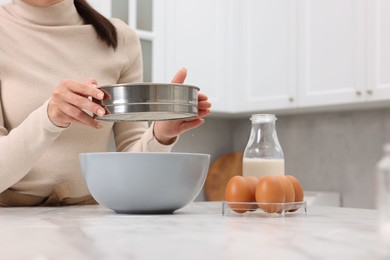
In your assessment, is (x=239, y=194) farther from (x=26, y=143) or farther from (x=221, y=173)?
(x=221, y=173)

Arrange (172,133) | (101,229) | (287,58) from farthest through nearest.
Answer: (287,58) < (172,133) < (101,229)

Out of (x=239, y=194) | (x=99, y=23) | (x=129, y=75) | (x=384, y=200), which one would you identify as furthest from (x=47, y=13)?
(x=384, y=200)

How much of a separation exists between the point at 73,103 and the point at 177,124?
279 mm

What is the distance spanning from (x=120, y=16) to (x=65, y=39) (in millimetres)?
1253

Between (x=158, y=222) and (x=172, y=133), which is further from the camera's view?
(x=172, y=133)

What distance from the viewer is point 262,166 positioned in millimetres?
1472

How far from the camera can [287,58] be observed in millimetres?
3033

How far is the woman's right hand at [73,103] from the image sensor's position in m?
1.11

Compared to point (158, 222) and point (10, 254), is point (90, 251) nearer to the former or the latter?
point (10, 254)

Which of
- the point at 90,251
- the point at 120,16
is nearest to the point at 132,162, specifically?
the point at 90,251

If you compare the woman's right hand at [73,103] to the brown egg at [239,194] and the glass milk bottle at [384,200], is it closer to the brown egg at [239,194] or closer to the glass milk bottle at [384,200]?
the brown egg at [239,194]

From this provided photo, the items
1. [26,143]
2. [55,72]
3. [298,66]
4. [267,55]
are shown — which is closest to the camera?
[26,143]

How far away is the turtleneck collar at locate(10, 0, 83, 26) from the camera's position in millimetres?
1598

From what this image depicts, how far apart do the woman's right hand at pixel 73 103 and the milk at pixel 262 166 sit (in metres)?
0.43
